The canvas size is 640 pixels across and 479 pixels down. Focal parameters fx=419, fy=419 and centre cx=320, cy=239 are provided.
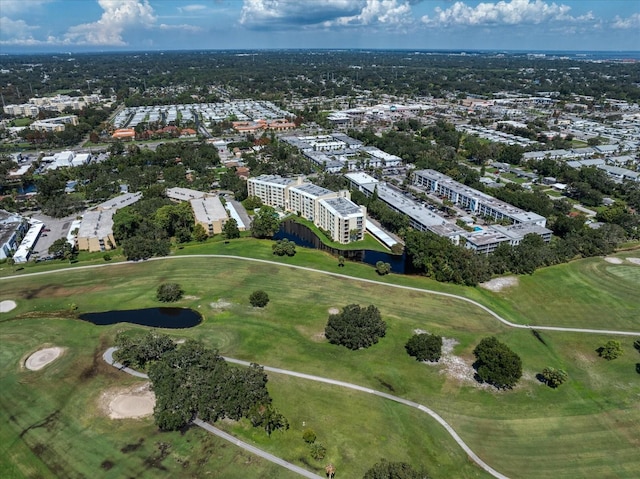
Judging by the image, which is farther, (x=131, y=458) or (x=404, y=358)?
(x=404, y=358)

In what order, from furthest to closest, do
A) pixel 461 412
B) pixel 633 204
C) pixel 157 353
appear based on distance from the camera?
1. pixel 633 204
2. pixel 157 353
3. pixel 461 412

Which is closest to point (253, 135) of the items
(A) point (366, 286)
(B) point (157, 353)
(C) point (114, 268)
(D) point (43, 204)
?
(D) point (43, 204)

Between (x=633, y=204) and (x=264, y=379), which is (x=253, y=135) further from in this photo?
(x=264, y=379)

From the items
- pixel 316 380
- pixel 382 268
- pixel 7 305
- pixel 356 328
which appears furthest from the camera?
pixel 382 268

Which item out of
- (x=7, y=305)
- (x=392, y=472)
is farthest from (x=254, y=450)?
(x=7, y=305)

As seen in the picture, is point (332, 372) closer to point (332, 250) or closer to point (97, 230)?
point (332, 250)

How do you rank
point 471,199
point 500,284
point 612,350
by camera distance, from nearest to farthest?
point 612,350 → point 500,284 → point 471,199
